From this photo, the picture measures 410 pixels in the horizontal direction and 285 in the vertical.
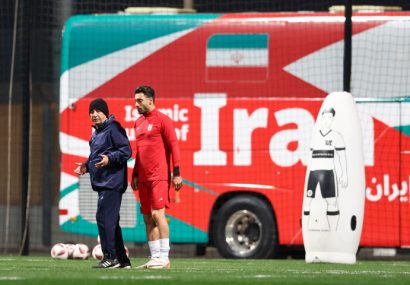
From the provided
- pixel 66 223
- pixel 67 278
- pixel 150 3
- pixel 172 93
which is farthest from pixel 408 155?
pixel 67 278

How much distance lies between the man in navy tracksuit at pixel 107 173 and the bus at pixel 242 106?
23.6ft

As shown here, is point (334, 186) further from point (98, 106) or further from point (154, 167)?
point (98, 106)

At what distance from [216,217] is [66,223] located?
2306 mm

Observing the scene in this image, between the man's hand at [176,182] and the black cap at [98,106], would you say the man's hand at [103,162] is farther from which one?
the man's hand at [176,182]

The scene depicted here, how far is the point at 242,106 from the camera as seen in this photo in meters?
22.0

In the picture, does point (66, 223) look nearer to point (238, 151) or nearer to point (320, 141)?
point (238, 151)

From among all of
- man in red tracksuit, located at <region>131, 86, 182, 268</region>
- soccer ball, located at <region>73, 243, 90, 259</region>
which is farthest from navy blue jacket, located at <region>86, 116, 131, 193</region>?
soccer ball, located at <region>73, 243, 90, 259</region>

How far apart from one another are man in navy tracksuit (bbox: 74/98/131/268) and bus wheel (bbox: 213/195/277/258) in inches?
282

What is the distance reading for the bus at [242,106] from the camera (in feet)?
70.8

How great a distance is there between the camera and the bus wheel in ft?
71.8

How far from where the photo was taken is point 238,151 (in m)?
22.0

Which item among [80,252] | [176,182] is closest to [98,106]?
[176,182]

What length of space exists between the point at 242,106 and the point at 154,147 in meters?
7.19

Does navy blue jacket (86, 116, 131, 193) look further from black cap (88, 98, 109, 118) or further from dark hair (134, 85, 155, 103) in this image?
dark hair (134, 85, 155, 103)
